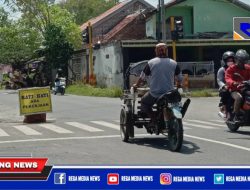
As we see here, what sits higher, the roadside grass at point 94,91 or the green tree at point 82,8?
the green tree at point 82,8

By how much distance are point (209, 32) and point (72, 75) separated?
14.1m

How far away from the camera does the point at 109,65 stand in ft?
134

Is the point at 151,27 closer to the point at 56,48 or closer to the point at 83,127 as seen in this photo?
the point at 56,48

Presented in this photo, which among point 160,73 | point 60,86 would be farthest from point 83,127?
point 60,86

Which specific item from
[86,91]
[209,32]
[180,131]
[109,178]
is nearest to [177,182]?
[109,178]

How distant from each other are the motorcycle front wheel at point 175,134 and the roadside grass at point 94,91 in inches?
872

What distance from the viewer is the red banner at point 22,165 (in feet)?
15.6

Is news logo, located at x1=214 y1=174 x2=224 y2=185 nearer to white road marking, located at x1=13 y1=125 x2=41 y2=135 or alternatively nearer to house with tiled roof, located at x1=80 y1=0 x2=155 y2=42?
white road marking, located at x1=13 y1=125 x2=41 y2=135

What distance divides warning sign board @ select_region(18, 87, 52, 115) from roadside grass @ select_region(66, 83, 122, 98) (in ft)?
49.4

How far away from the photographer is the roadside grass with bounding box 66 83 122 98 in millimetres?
32625

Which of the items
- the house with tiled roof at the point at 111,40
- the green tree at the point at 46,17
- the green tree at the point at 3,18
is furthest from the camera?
the green tree at the point at 3,18

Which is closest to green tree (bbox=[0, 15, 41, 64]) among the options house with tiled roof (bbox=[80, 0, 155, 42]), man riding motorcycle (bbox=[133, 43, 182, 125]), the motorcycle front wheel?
house with tiled roof (bbox=[80, 0, 155, 42])

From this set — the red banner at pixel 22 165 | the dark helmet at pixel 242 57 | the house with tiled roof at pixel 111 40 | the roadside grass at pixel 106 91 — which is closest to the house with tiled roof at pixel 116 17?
the house with tiled roof at pixel 111 40

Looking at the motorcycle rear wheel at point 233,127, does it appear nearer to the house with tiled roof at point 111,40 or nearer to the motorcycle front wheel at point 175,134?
the motorcycle front wheel at point 175,134
